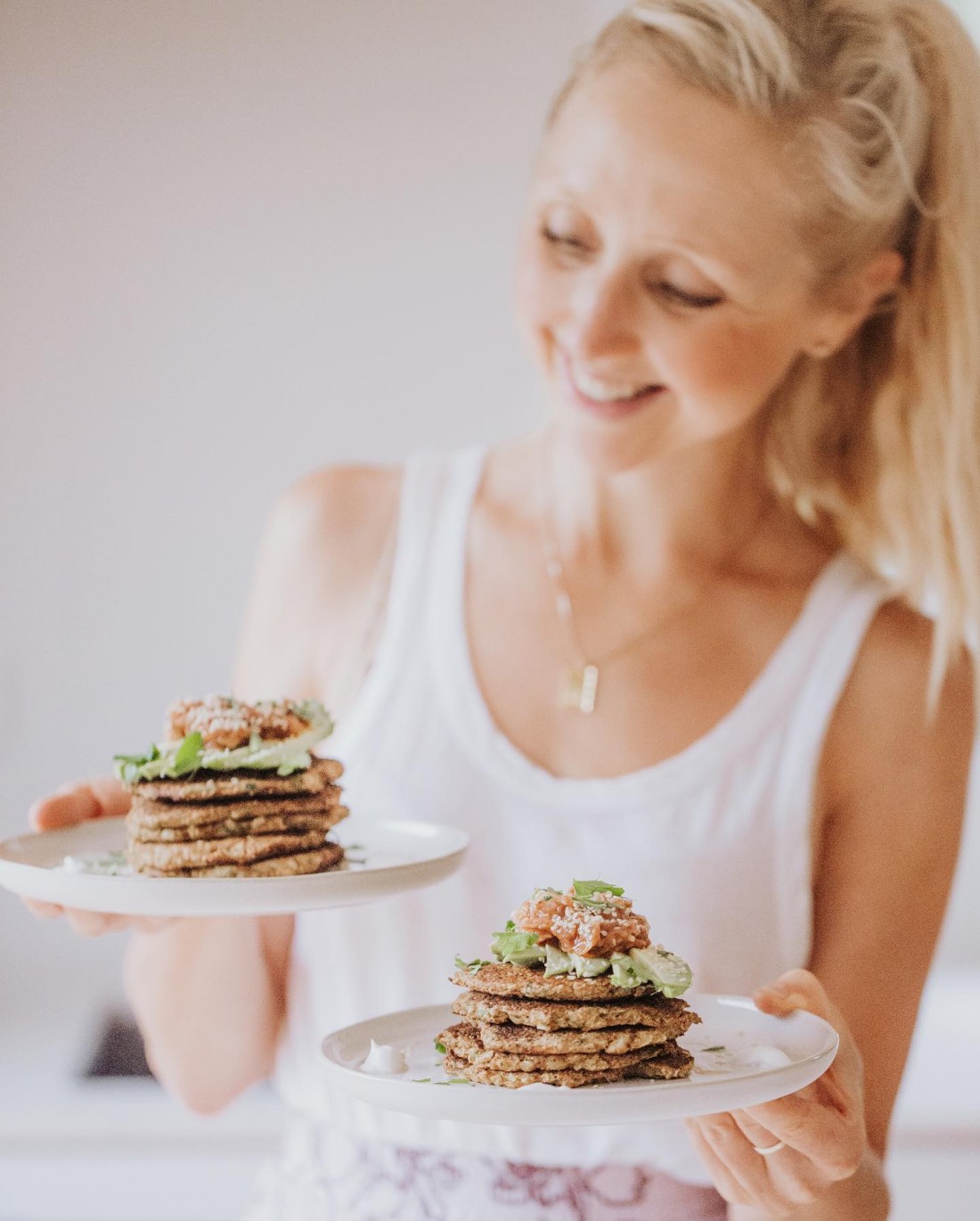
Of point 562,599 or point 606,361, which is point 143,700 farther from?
point 606,361

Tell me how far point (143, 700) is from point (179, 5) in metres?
1.76

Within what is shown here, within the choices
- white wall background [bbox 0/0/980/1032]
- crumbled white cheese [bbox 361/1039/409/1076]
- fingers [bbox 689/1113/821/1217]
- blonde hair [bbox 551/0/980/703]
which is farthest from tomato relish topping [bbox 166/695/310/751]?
white wall background [bbox 0/0/980/1032]

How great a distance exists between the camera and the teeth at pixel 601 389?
70.2 inches

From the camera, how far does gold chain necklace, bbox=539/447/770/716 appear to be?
2061mm

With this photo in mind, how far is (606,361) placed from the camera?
5.74 ft

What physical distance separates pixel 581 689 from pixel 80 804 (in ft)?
2.41

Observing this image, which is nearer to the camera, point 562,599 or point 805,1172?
point 805,1172

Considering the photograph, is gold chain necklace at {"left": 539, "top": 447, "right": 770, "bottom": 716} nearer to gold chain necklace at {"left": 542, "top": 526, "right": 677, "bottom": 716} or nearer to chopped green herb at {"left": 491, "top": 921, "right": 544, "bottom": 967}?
gold chain necklace at {"left": 542, "top": 526, "right": 677, "bottom": 716}

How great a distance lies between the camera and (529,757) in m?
1.99

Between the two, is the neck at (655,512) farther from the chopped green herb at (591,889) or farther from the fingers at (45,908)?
the fingers at (45,908)

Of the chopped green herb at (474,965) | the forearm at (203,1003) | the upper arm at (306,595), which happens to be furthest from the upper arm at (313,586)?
the chopped green herb at (474,965)

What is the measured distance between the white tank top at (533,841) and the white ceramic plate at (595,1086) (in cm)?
63

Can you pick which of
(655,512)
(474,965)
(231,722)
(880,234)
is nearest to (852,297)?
(880,234)

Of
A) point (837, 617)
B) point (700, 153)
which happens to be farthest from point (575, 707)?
point (700, 153)
